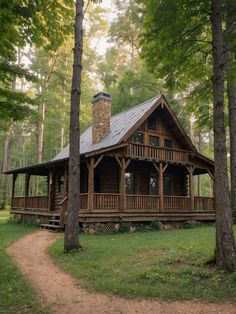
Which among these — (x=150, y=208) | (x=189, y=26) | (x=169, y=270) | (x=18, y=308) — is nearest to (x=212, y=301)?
(x=169, y=270)

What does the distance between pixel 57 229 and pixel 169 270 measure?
9720 millimetres

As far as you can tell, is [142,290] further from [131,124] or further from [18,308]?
[131,124]

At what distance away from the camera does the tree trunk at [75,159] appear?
991 cm

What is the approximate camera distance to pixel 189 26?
9078mm

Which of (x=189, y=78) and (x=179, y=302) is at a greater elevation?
(x=189, y=78)

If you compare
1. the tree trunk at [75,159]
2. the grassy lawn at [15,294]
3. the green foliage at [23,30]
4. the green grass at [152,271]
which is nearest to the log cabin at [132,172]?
the tree trunk at [75,159]

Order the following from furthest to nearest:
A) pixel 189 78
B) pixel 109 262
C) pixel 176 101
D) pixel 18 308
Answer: pixel 176 101 < pixel 189 78 < pixel 109 262 < pixel 18 308

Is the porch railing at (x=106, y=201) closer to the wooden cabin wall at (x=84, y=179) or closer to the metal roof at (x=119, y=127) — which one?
the metal roof at (x=119, y=127)

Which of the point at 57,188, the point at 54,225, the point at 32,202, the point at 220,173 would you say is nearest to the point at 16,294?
the point at 220,173

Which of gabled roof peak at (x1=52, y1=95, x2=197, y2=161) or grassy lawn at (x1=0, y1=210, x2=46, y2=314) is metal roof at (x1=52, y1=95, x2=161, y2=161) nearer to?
gabled roof peak at (x1=52, y1=95, x2=197, y2=161)

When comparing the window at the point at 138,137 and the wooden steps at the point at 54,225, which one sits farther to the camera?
the window at the point at 138,137

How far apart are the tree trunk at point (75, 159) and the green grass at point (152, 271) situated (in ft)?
1.87

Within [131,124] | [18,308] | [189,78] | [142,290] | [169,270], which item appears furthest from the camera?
[131,124]

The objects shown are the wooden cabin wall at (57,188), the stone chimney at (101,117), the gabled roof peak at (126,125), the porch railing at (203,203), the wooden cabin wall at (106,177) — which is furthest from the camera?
the porch railing at (203,203)
